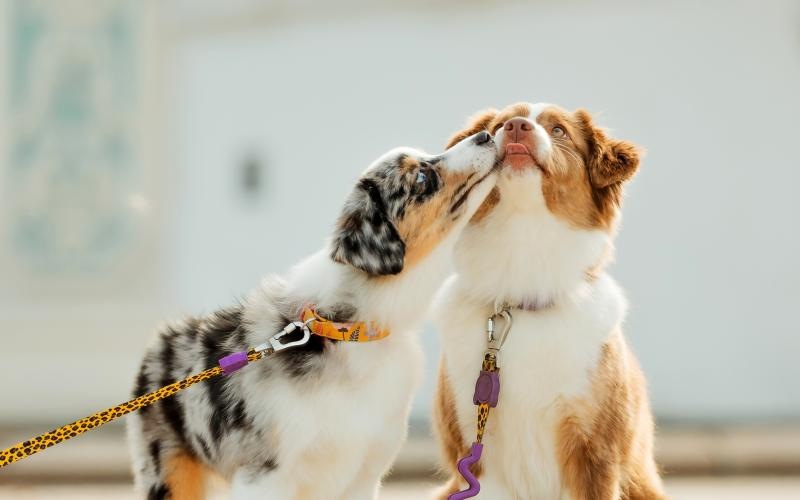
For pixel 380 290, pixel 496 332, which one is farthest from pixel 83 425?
pixel 496 332

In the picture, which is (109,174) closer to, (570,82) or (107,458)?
(107,458)

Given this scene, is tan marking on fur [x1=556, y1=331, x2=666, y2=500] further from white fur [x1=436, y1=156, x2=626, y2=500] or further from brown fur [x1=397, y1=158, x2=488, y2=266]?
brown fur [x1=397, y1=158, x2=488, y2=266]

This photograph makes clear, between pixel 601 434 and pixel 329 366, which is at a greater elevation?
pixel 329 366

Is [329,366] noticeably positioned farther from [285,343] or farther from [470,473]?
A: [470,473]

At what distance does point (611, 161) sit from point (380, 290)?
87 centimetres

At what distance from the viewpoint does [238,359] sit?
222 cm

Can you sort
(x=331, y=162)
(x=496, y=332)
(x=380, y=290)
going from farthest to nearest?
1. (x=331, y=162)
2. (x=496, y=332)
3. (x=380, y=290)

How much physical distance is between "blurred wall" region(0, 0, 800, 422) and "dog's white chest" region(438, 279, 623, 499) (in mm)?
2611

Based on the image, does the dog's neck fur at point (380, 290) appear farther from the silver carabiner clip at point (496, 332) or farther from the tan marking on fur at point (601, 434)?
the tan marking on fur at point (601, 434)

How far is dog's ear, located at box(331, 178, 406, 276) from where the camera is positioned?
2.31 meters

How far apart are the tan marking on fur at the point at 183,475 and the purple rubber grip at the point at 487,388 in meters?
0.83

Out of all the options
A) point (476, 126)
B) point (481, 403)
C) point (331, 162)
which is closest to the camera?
point (481, 403)

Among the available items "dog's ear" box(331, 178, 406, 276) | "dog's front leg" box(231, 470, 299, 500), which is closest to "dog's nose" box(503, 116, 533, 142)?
"dog's ear" box(331, 178, 406, 276)

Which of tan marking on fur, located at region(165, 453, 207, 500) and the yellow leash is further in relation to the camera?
tan marking on fur, located at region(165, 453, 207, 500)
